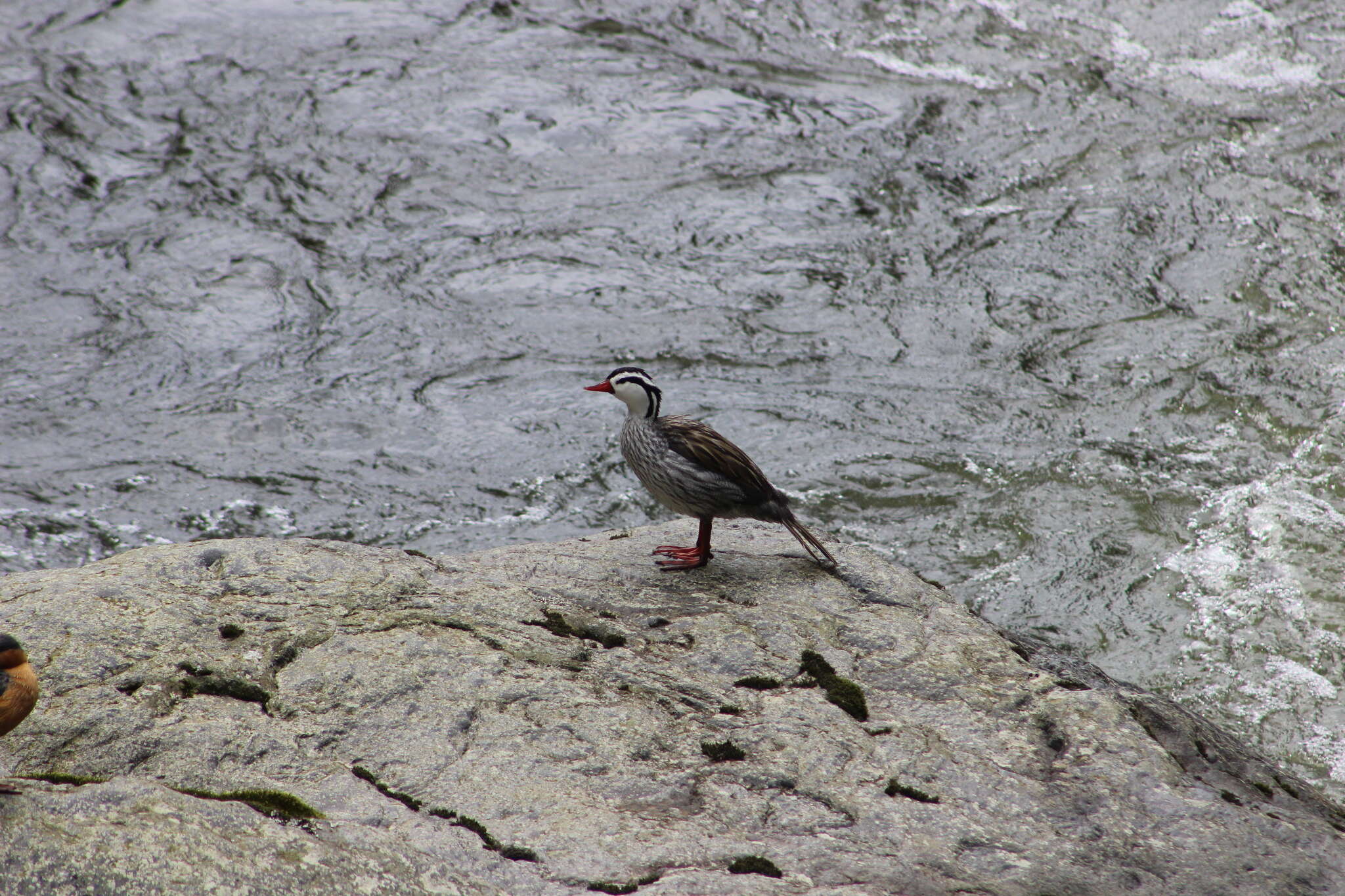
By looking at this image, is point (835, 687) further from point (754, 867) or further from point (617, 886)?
point (617, 886)

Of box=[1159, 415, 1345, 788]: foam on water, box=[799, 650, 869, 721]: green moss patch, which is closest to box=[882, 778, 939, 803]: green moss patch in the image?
box=[799, 650, 869, 721]: green moss patch

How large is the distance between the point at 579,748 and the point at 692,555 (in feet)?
6.66

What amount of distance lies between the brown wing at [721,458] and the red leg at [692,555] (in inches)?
11.7

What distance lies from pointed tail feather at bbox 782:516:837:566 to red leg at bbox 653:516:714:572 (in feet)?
1.46

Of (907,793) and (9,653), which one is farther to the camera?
(907,793)

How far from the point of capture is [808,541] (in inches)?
251

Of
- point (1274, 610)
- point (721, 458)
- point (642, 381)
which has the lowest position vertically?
point (1274, 610)

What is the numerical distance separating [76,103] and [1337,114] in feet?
50.9

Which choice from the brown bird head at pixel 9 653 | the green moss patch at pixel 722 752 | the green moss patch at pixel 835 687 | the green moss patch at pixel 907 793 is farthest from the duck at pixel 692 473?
the brown bird head at pixel 9 653

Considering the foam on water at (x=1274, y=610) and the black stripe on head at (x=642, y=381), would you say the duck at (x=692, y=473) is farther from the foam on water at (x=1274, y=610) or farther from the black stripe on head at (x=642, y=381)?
the foam on water at (x=1274, y=610)

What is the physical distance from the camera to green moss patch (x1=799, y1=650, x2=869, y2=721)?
4844mm

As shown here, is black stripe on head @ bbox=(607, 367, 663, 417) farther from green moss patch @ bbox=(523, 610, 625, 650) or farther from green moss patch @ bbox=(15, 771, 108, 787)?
green moss patch @ bbox=(15, 771, 108, 787)

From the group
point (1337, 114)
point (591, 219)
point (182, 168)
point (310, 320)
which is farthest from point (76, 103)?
point (1337, 114)

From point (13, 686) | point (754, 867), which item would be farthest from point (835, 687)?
point (13, 686)
